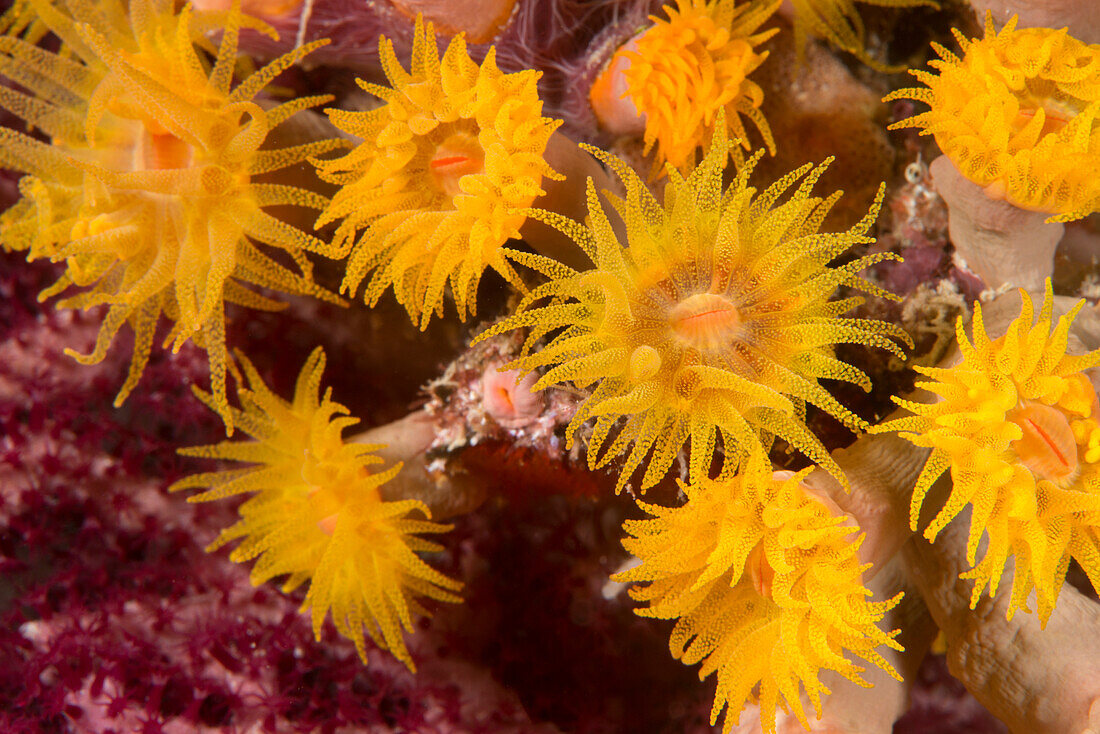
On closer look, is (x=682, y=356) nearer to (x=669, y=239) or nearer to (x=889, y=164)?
(x=669, y=239)

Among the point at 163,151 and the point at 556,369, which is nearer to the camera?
the point at 556,369

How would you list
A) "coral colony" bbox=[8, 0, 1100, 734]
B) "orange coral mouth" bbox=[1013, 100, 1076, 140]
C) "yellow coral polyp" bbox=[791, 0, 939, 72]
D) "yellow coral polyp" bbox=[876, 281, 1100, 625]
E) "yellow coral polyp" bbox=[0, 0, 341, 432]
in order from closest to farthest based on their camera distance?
"yellow coral polyp" bbox=[876, 281, 1100, 625] < "coral colony" bbox=[8, 0, 1100, 734] < "orange coral mouth" bbox=[1013, 100, 1076, 140] < "yellow coral polyp" bbox=[0, 0, 341, 432] < "yellow coral polyp" bbox=[791, 0, 939, 72]

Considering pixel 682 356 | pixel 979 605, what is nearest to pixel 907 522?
pixel 979 605

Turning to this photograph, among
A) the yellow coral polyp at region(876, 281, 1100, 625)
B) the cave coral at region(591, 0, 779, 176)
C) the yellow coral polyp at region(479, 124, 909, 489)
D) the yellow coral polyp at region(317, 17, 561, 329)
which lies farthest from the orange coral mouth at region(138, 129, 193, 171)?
the yellow coral polyp at region(876, 281, 1100, 625)

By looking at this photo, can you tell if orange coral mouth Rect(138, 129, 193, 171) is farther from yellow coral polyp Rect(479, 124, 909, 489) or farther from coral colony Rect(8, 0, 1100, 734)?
yellow coral polyp Rect(479, 124, 909, 489)

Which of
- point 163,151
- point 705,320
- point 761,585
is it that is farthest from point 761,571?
point 163,151

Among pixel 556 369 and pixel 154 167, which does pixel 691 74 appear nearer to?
pixel 556 369
